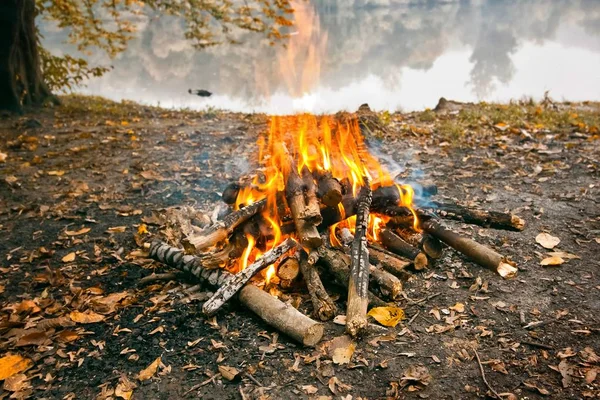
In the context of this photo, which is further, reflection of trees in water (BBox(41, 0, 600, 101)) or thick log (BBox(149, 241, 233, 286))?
reflection of trees in water (BBox(41, 0, 600, 101))

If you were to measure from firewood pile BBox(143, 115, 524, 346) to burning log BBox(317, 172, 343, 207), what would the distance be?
0.01 meters

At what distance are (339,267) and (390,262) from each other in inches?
19.7

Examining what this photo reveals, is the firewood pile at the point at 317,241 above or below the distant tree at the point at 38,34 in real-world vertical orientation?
below

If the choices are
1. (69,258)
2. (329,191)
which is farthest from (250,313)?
(69,258)

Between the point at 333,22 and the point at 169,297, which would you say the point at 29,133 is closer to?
the point at 169,297

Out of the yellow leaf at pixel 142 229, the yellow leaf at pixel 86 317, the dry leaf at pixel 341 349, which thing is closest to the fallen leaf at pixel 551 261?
the dry leaf at pixel 341 349

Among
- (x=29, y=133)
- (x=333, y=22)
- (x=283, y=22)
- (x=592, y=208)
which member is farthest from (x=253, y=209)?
(x=333, y=22)

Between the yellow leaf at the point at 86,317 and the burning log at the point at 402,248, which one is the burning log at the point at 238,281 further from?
the burning log at the point at 402,248

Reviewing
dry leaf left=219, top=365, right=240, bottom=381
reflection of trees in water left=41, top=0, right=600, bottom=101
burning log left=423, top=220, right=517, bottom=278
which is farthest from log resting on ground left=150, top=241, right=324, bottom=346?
reflection of trees in water left=41, top=0, right=600, bottom=101

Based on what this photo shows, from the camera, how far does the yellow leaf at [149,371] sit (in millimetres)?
2590

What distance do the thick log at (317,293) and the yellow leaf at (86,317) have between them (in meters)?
1.71

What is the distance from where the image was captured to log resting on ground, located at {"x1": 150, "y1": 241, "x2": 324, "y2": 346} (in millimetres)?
2744

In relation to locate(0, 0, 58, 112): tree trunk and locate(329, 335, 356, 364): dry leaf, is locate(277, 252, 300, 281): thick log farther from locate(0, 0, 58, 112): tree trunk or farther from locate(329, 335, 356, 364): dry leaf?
locate(0, 0, 58, 112): tree trunk

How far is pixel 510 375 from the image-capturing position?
246cm
